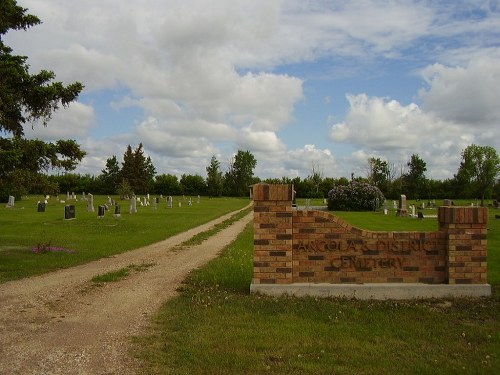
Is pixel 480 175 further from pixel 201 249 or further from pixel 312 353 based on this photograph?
pixel 312 353

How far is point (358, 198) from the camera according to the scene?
138 ft

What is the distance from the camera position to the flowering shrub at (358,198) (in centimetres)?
4206

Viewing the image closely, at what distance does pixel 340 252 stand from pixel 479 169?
2716 inches

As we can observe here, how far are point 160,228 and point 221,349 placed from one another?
57.4ft

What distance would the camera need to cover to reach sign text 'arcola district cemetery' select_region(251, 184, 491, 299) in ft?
25.8

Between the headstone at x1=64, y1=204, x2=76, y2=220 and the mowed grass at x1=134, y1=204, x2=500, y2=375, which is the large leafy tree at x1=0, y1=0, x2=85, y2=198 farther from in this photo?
the headstone at x1=64, y1=204, x2=76, y2=220

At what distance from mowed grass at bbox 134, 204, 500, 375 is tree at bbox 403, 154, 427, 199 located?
73.7 metres

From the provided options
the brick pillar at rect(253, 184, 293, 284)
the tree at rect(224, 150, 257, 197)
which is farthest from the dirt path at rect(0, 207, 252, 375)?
the tree at rect(224, 150, 257, 197)

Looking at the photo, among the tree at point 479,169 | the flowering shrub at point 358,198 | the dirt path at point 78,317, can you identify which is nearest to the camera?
the dirt path at point 78,317

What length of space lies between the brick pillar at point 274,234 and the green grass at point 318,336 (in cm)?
43

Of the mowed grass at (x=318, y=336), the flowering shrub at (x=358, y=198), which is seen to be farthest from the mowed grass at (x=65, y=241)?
the flowering shrub at (x=358, y=198)

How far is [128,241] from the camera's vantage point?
17031mm

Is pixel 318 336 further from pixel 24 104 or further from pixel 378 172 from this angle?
pixel 378 172

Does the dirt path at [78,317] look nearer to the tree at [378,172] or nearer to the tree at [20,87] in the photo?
the tree at [20,87]
